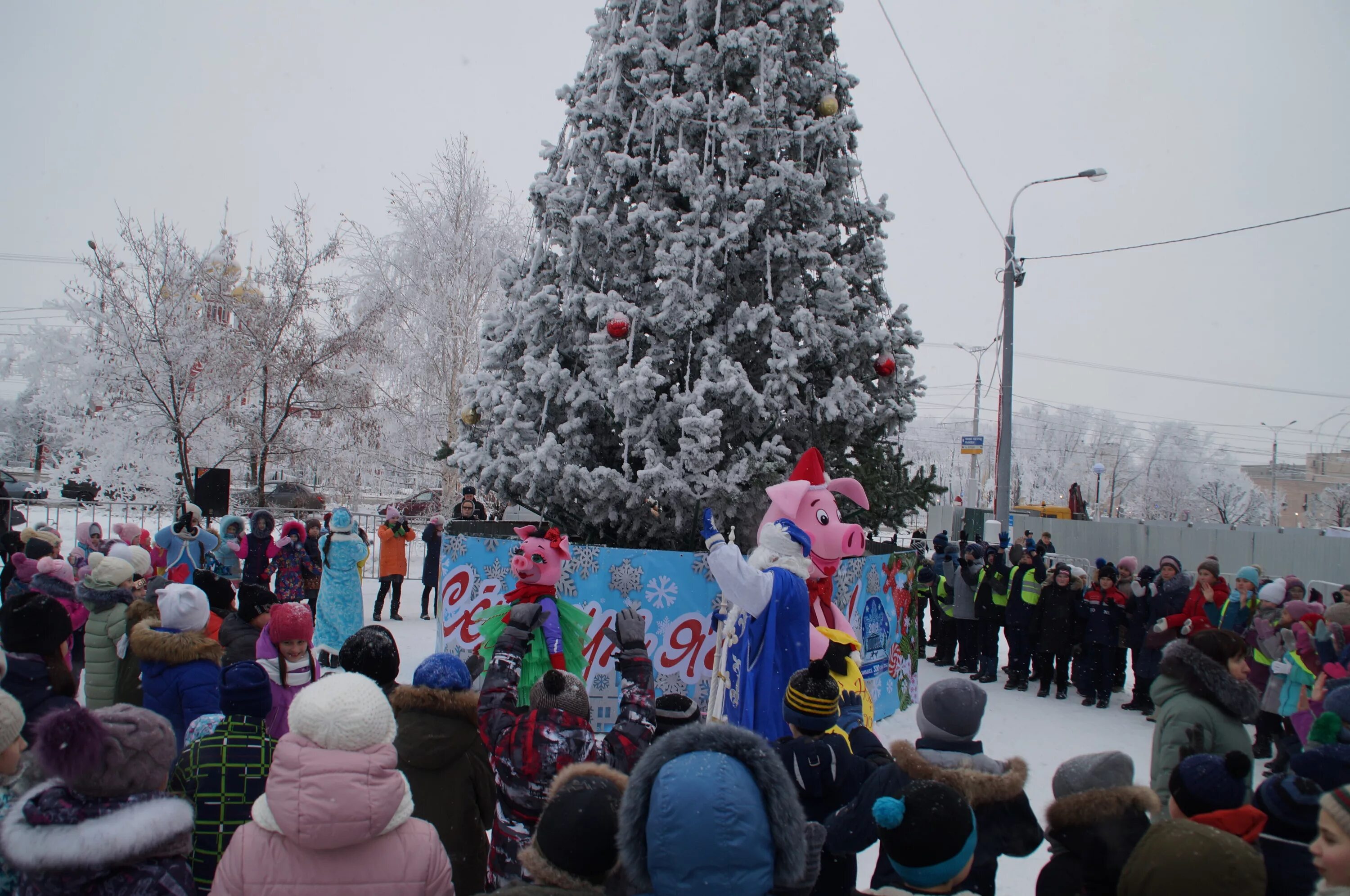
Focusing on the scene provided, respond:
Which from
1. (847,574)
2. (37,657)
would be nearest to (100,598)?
(37,657)

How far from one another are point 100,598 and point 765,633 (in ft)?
13.6

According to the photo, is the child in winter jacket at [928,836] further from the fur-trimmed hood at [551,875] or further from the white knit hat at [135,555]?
the white knit hat at [135,555]

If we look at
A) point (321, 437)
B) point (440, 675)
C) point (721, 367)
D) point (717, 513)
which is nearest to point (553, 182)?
point (721, 367)

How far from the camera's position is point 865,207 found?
7.58 metres

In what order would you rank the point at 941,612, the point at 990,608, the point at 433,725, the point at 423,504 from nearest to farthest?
the point at 433,725, the point at 990,608, the point at 941,612, the point at 423,504

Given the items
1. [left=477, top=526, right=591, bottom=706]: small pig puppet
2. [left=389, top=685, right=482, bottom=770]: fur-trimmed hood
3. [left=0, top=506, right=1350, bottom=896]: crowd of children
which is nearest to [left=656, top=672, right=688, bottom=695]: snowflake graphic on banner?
[left=477, top=526, right=591, bottom=706]: small pig puppet

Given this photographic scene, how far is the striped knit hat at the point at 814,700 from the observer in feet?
9.57

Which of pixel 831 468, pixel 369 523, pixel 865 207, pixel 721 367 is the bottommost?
pixel 369 523

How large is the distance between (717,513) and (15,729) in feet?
16.5

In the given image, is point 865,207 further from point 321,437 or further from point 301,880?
point 321,437

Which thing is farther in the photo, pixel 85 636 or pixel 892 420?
pixel 892 420

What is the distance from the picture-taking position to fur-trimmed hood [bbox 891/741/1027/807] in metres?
2.72

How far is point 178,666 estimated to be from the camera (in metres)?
4.07

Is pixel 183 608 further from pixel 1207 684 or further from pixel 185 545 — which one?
pixel 185 545
